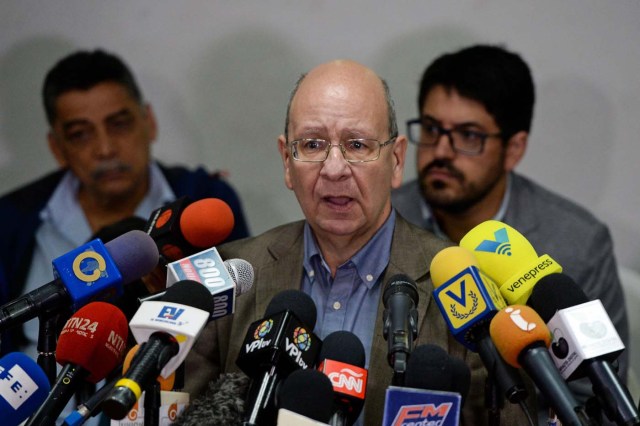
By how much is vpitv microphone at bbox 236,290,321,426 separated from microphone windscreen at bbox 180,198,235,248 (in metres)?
0.45

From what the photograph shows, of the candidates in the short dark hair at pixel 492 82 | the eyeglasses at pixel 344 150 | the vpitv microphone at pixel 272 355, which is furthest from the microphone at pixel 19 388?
the short dark hair at pixel 492 82

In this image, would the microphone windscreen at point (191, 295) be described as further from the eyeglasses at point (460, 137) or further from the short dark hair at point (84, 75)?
the short dark hair at point (84, 75)

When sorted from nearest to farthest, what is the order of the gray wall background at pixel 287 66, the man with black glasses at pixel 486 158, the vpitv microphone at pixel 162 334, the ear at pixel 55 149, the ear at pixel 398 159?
the vpitv microphone at pixel 162 334
the ear at pixel 398 159
the man with black glasses at pixel 486 158
the ear at pixel 55 149
the gray wall background at pixel 287 66

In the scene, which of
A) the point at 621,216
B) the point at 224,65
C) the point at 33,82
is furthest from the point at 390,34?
the point at 33,82

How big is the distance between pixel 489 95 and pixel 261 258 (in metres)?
1.57

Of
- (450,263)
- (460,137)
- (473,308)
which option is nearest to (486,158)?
(460,137)

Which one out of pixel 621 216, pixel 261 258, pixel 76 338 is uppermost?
pixel 76 338

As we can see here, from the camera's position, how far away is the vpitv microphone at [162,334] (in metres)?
1.51

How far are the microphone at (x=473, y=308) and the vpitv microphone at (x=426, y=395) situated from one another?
0.11 m

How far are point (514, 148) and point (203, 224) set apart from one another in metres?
2.05

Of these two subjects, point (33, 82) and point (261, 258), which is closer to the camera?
point (261, 258)

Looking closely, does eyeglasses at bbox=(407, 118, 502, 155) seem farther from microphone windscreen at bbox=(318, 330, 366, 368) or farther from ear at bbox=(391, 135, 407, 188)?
microphone windscreen at bbox=(318, 330, 366, 368)

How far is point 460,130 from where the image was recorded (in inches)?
146

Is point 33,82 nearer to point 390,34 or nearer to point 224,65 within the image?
point 224,65
